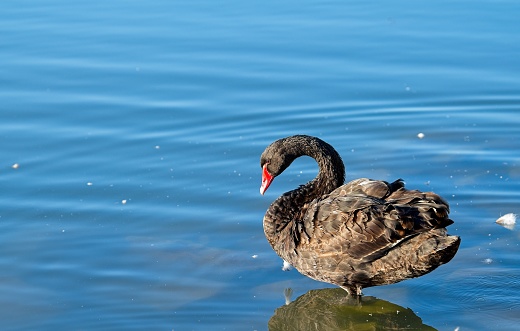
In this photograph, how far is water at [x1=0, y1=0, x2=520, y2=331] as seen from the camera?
6.29 metres

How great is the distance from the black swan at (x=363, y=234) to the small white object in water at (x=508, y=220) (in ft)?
4.18

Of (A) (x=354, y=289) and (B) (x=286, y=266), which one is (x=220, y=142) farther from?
(A) (x=354, y=289)

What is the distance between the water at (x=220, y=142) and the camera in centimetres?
629

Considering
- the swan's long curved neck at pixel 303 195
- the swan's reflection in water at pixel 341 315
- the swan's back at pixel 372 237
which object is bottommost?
the swan's reflection in water at pixel 341 315

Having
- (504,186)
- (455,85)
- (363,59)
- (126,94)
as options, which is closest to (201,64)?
(126,94)

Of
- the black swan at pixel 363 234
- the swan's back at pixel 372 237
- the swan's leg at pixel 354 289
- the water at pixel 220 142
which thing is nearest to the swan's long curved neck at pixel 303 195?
the black swan at pixel 363 234

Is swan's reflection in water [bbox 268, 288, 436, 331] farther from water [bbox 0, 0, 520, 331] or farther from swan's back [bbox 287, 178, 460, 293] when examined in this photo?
swan's back [bbox 287, 178, 460, 293]

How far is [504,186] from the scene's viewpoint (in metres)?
7.77

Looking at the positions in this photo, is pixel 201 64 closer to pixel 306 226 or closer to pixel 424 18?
pixel 424 18

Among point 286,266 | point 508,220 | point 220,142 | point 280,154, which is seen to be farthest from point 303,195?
point 220,142

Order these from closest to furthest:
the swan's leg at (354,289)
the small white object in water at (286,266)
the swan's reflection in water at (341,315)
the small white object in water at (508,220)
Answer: the swan's reflection in water at (341,315)
the swan's leg at (354,289)
the small white object in water at (286,266)
the small white object in water at (508,220)

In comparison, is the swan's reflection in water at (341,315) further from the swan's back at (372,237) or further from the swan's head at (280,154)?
the swan's head at (280,154)

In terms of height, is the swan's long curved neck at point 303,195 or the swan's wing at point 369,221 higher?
the swan's long curved neck at point 303,195

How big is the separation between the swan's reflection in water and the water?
0.12 ft
